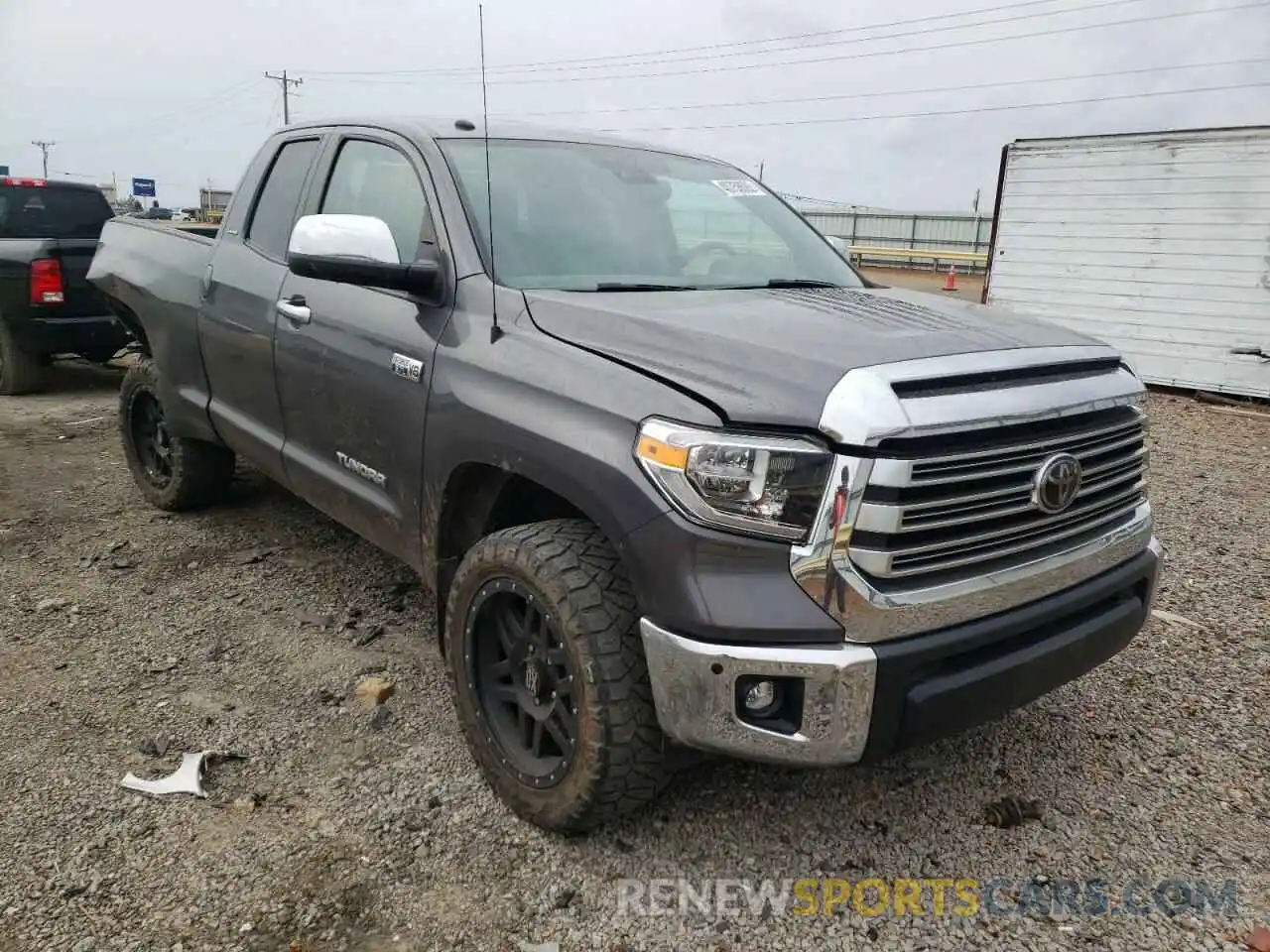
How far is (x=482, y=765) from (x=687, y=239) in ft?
6.05

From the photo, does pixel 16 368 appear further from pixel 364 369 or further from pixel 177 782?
pixel 177 782

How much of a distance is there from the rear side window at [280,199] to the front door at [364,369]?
0.60 feet

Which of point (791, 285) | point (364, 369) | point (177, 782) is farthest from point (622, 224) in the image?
point (177, 782)

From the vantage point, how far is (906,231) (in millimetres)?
34219

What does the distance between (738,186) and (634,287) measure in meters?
1.18

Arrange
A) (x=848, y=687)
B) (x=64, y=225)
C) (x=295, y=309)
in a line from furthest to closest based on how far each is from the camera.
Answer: (x=64, y=225)
(x=295, y=309)
(x=848, y=687)

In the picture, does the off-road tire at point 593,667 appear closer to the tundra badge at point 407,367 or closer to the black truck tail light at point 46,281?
the tundra badge at point 407,367

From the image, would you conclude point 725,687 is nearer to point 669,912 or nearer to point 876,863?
point 669,912

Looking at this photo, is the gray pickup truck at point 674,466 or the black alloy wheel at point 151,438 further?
the black alloy wheel at point 151,438

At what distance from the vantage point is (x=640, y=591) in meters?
2.16

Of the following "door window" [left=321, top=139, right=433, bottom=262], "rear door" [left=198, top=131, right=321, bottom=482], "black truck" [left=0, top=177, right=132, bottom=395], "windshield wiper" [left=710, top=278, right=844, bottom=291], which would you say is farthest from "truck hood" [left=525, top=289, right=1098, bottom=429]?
"black truck" [left=0, top=177, right=132, bottom=395]

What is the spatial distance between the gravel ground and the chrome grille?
2.86ft

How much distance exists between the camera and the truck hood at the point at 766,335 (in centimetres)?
209

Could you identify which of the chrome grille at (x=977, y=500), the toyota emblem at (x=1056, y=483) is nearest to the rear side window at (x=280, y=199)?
the chrome grille at (x=977, y=500)
